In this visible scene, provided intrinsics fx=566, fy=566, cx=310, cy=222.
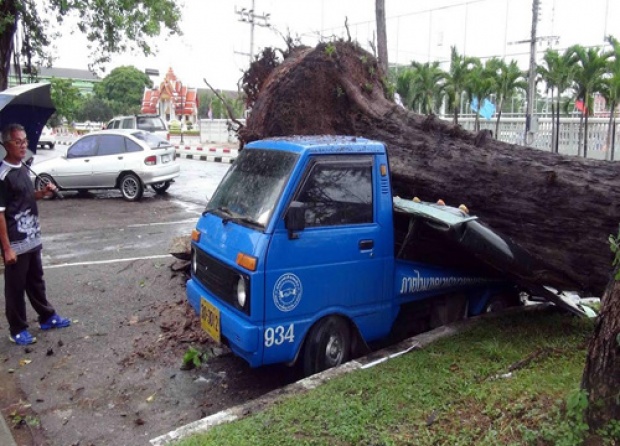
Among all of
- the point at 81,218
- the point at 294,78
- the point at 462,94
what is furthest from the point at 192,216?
the point at 462,94

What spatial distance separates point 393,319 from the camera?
4621 millimetres

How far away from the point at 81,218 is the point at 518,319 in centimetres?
916

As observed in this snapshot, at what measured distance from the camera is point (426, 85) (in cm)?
2839

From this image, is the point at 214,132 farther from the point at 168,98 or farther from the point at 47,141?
the point at 168,98

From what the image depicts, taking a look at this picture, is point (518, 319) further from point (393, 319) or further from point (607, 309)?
point (607, 309)

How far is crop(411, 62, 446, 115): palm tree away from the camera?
92.5 ft

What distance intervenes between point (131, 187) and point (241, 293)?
10227 mm

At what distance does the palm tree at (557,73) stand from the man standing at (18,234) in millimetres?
22017

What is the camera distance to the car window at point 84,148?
44.1ft

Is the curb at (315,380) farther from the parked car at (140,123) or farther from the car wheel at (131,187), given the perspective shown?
the parked car at (140,123)

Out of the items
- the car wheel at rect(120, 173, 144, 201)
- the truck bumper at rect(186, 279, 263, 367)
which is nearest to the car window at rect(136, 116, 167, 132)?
the car wheel at rect(120, 173, 144, 201)

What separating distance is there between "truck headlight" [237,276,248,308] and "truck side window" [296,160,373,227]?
0.62 m

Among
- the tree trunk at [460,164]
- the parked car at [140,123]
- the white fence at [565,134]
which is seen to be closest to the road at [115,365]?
the tree trunk at [460,164]

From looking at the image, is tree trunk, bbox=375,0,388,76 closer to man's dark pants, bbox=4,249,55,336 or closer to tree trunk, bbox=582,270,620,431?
man's dark pants, bbox=4,249,55,336
